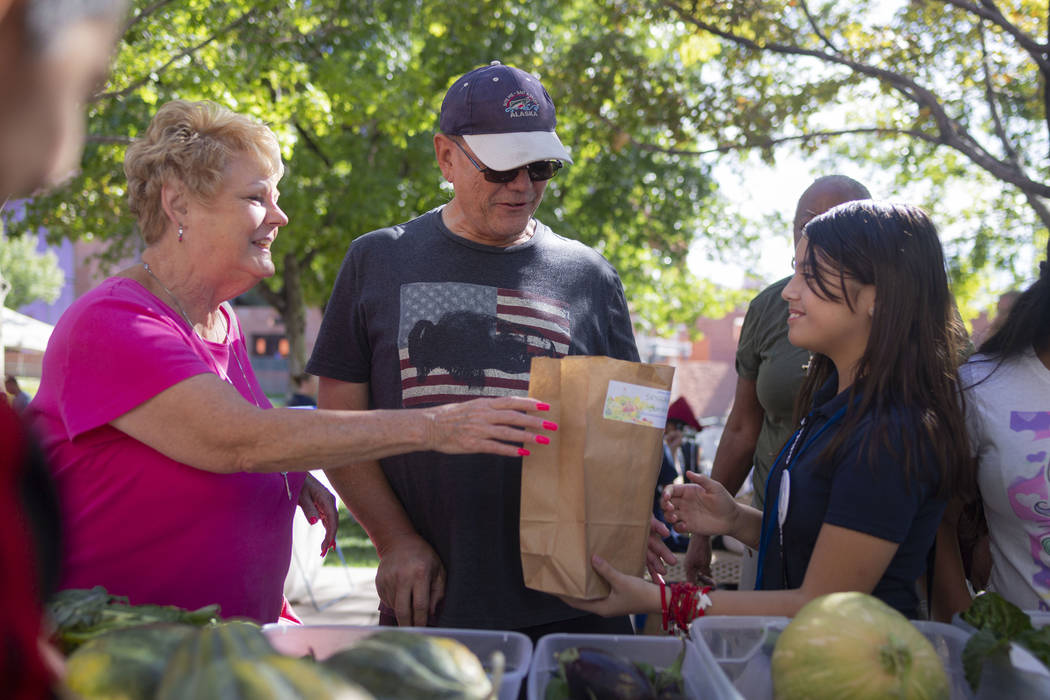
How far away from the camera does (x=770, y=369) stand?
3318 millimetres

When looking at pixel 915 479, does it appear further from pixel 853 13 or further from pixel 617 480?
pixel 853 13

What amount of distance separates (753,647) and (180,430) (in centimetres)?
123

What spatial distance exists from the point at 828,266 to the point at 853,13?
7263mm

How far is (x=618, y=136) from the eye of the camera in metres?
8.34

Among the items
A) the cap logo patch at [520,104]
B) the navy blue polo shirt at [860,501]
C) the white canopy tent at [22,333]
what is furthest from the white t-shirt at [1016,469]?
the white canopy tent at [22,333]

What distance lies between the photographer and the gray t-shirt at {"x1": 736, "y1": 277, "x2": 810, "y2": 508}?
3.26m

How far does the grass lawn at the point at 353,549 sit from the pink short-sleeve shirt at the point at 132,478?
6463mm

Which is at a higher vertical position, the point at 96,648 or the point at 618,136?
the point at 618,136

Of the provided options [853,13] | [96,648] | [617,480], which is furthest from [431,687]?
[853,13]

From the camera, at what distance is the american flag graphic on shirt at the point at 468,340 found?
2.37 meters

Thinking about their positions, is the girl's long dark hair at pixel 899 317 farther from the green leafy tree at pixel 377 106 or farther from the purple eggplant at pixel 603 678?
the green leafy tree at pixel 377 106

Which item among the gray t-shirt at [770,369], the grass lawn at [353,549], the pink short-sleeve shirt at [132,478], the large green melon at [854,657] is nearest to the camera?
the large green melon at [854,657]

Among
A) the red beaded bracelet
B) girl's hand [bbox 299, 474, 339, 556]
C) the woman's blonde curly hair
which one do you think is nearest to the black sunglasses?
the woman's blonde curly hair

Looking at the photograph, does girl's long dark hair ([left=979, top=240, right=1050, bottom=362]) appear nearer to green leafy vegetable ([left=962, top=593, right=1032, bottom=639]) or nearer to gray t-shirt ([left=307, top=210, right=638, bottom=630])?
green leafy vegetable ([left=962, top=593, right=1032, bottom=639])
